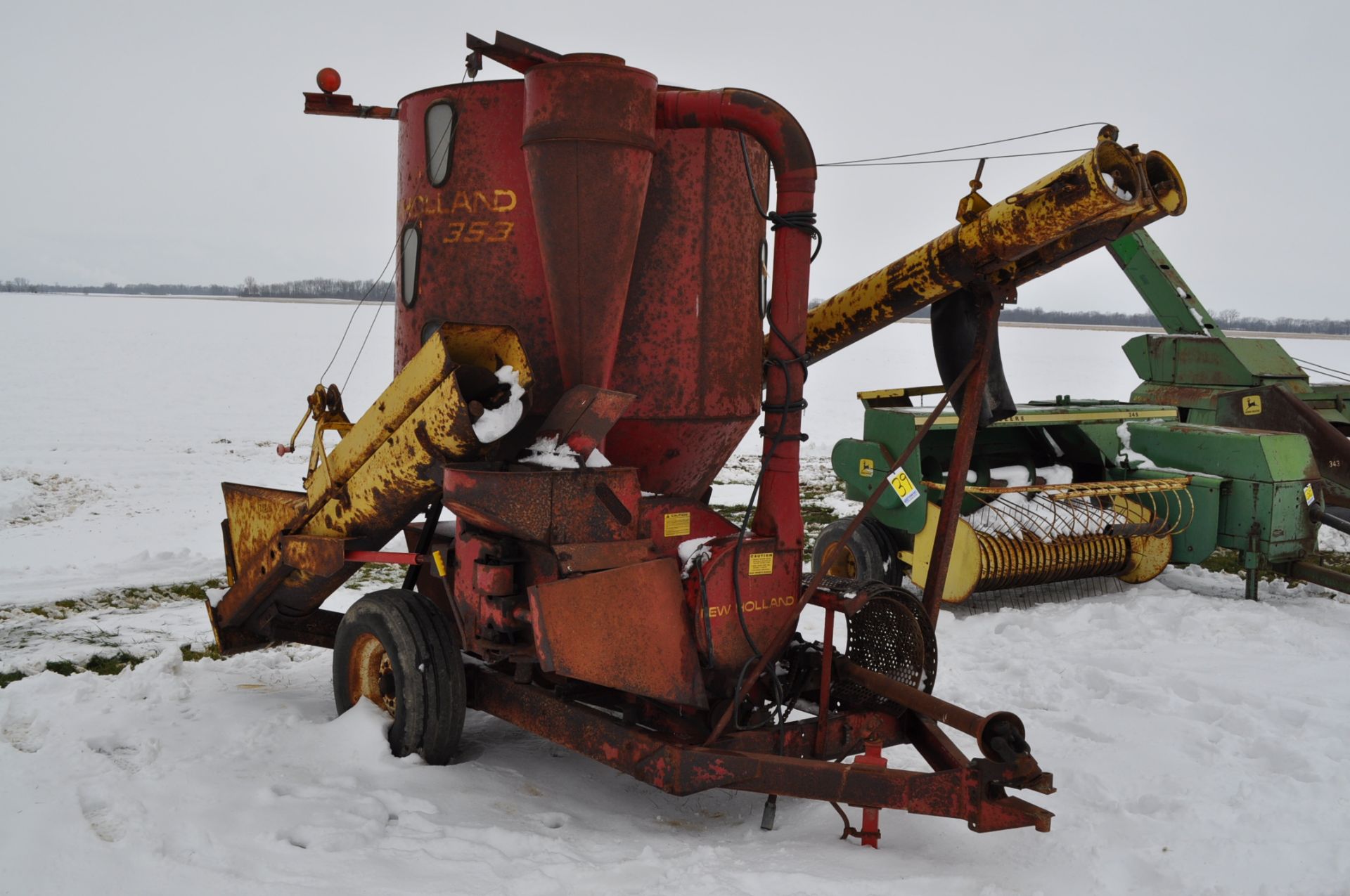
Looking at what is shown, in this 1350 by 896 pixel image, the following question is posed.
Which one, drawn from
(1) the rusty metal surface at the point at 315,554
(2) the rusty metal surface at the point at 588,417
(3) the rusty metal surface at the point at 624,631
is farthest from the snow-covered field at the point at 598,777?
(2) the rusty metal surface at the point at 588,417

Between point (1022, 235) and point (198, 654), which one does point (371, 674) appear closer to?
point (198, 654)

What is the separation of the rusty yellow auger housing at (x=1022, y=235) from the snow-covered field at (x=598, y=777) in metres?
1.88

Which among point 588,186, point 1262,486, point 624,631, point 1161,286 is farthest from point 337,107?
point 1161,286

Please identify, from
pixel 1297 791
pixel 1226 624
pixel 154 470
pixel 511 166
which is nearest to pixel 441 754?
pixel 511 166

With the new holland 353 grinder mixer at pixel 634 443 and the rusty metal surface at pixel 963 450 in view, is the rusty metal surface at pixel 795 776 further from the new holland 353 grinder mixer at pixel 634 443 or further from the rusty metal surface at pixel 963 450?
the rusty metal surface at pixel 963 450

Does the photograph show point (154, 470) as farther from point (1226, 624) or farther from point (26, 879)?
point (1226, 624)

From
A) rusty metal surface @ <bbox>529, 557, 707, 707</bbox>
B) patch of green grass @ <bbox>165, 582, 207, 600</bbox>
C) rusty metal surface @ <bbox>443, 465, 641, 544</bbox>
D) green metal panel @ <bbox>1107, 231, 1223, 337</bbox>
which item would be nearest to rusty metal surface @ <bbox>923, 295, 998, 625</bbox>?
rusty metal surface @ <bbox>529, 557, 707, 707</bbox>

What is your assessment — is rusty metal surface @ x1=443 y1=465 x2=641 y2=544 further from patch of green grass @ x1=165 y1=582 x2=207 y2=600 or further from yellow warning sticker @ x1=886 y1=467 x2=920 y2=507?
patch of green grass @ x1=165 y1=582 x2=207 y2=600

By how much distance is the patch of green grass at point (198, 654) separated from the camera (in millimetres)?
5668

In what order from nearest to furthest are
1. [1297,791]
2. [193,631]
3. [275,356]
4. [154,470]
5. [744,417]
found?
[1297,791]
[744,417]
[193,631]
[154,470]
[275,356]

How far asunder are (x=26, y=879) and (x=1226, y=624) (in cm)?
604

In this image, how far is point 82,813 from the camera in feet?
11.2

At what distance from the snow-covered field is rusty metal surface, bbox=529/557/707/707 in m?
0.51

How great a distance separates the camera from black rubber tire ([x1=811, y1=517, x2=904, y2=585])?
23.4 feet
